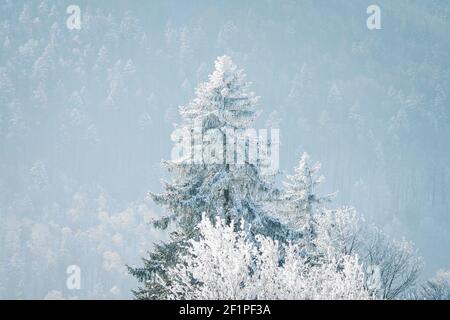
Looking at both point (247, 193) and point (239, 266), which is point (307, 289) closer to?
point (239, 266)

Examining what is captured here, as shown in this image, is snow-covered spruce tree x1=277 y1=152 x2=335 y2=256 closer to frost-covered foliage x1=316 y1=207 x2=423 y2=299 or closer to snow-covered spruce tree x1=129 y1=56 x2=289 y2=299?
frost-covered foliage x1=316 y1=207 x2=423 y2=299

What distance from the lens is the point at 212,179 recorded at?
1655cm

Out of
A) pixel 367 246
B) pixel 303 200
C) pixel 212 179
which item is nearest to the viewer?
pixel 212 179

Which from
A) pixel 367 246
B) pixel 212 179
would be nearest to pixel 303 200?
pixel 367 246

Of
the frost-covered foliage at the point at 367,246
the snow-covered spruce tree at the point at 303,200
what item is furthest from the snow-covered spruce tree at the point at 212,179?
the frost-covered foliage at the point at 367,246

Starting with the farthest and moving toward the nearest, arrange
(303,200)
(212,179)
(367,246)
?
(367,246) < (303,200) < (212,179)

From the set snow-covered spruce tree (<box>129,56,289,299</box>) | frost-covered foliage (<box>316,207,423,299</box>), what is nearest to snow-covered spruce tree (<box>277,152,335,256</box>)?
frost-covered foliage (<box>316,207,423,299</box>)

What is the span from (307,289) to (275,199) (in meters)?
5.76

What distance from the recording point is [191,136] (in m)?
16.9

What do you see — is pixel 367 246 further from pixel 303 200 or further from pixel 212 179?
pixel 212 179

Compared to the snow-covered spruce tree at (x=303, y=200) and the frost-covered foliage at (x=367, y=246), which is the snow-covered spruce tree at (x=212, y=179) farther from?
the frost-covered foliage at (x=367, y=246)
